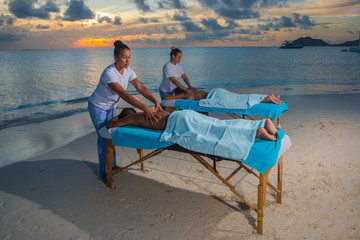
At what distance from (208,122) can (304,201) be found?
3.33 feet

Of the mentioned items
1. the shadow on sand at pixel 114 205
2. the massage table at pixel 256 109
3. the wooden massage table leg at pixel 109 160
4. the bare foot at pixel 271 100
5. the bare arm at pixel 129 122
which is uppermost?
the bare arm at pixel 129 122

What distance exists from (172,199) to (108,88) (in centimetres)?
116

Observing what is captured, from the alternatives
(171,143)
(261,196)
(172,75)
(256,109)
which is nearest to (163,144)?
(171,143)

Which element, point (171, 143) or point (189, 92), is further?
point (189, 92)

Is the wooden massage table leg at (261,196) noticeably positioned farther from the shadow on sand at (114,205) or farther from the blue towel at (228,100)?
the blue towel at (228,100)

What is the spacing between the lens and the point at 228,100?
147 inches

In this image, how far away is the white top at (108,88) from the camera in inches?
98.0

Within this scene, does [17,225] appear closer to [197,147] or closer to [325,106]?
[197,147]

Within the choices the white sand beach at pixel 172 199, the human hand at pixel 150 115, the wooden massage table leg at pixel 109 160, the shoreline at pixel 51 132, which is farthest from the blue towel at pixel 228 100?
the shoreline at pixel 51 132

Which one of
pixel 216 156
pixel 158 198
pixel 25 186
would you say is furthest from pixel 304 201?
pixel 25 186

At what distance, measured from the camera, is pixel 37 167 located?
122 inches

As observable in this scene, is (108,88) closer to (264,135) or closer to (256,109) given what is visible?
(264,135)

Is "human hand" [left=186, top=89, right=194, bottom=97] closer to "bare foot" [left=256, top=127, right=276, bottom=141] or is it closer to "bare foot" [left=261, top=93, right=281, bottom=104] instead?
"bare foot" [left=261, top=93, right=281, bottom=104]

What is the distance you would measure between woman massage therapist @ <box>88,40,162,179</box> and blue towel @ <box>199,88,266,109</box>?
4.11 feet
